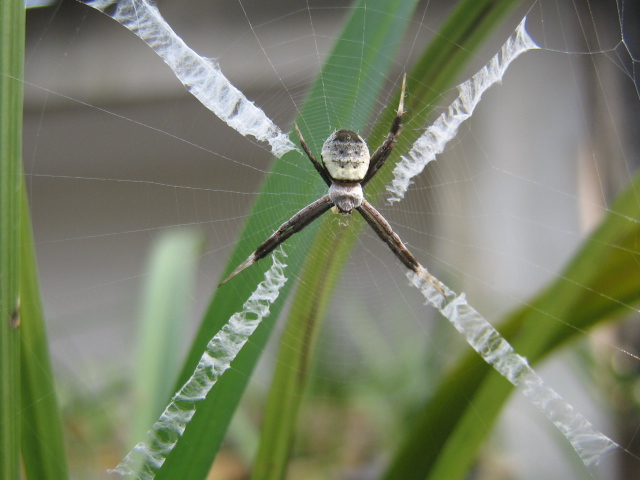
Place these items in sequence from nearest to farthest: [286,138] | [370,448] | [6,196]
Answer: [6,196] → [286,138] → [370,448]

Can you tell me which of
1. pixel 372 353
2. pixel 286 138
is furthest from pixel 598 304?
pixel 372 353

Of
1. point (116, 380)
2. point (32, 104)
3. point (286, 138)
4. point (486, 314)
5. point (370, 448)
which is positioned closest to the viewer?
point (286, 138)

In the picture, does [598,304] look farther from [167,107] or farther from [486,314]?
[167,107]

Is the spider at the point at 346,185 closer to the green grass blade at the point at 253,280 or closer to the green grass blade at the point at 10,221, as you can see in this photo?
the green grass blade at the point at 253,280

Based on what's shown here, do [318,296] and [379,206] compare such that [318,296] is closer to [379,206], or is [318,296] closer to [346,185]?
[346,185]

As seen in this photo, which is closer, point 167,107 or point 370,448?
point 370,448

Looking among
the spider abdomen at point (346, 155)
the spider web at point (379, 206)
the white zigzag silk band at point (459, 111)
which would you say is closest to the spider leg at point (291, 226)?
the spider abdomen at point (346, 155)

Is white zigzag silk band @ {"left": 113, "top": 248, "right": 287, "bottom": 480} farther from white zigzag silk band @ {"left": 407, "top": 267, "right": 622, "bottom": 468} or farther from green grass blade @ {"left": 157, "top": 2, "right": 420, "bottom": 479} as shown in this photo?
white zigzag silk band @ {"left": 407, "top": 267, "right": 622, "bottom": 468}

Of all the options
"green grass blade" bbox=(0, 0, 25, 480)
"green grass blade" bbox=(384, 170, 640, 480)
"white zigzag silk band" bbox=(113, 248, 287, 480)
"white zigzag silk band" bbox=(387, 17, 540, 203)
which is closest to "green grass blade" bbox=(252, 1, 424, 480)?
"white zigzag silk band" bbox=(113, 248, 287, 480)
